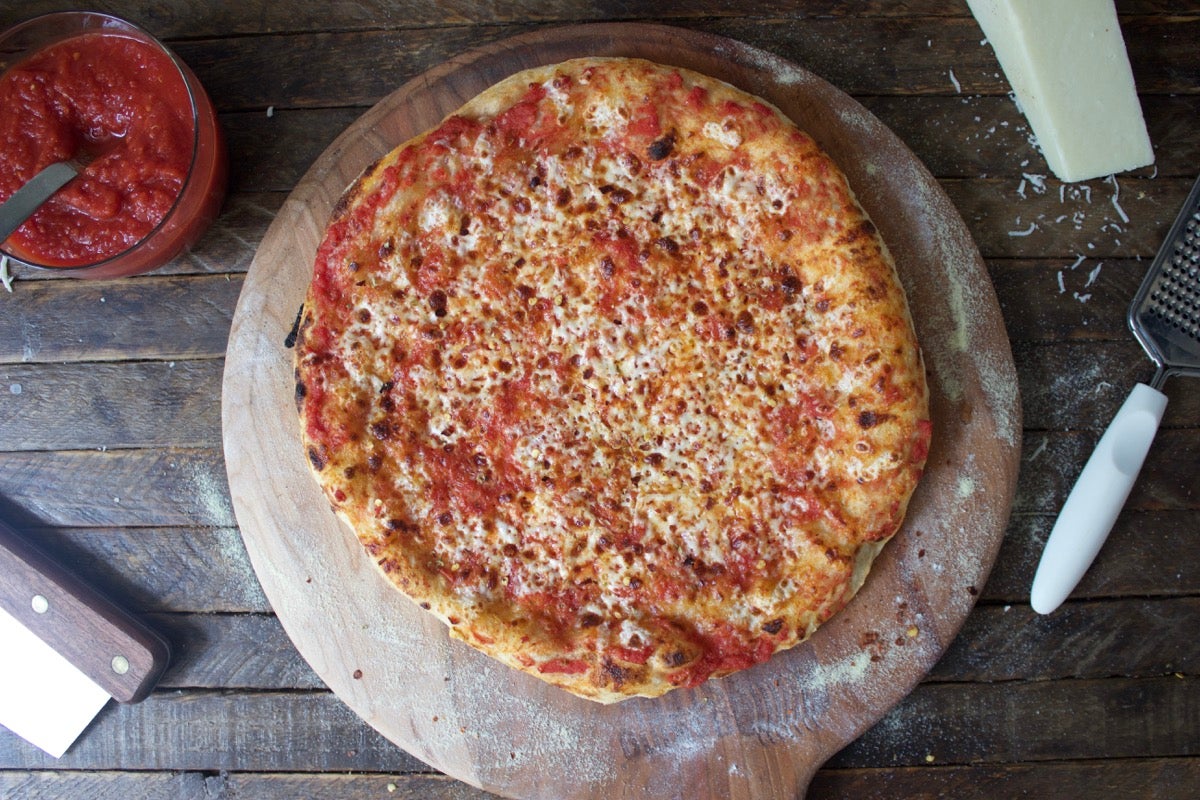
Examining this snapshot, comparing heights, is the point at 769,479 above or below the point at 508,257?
below

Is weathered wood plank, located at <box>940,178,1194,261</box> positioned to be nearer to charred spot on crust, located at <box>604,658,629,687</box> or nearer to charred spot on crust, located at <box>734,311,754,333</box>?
charred spot on crust, located at <box>734,311,754,333</box>

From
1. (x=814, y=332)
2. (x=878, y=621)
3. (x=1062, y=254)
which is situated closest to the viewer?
(x=814, y=332)

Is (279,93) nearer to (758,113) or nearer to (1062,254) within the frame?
(758,113)

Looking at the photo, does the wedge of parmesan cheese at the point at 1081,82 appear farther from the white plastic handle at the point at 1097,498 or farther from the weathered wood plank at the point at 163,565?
the weathered wood plank at the point at 163,565

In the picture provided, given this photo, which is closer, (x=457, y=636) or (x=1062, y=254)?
(x=457, y=636)

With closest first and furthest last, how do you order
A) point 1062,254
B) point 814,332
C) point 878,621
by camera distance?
point 814,332, point 878,621, point 1062,254

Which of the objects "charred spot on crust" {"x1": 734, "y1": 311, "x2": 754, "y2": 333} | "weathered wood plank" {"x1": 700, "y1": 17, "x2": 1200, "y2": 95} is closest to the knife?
"charred spot on crust" {"x1": 734, "y1": 311, "x2": 754, "y2": 333}

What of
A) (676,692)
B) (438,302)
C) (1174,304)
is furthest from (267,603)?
(1174,304)

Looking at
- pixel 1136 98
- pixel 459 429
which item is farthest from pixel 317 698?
pixel 1136 98

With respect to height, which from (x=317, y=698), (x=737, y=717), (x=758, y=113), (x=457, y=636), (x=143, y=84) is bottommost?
(x=737, y=717)
